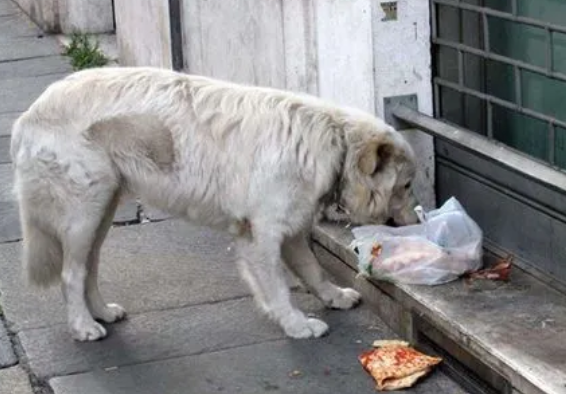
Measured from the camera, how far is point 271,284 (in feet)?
19.5

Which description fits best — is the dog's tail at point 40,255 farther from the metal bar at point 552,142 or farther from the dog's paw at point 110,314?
the metal bar at point 552,142

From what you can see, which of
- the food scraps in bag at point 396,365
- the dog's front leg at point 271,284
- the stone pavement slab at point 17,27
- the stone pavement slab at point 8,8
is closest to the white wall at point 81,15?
the stone pavement slab at point 17,27

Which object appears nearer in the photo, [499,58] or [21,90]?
[499,58]

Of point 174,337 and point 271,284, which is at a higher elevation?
point 271,284

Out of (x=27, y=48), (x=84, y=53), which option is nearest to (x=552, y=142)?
(x=84, y=53)

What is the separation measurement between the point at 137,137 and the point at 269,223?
0.68m

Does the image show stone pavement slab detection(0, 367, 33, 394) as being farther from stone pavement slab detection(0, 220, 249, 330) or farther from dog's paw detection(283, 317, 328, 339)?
dog's paw detection(283, 317, 328, 339)

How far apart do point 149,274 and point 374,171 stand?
163 cm

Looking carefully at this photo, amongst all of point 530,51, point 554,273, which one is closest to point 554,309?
point 554,273

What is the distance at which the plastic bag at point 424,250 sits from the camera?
598 cm

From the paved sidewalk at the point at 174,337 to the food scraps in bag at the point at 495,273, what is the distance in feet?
1.48

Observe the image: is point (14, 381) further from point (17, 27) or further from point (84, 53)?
point (17, 27)

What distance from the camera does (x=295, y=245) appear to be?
626cm

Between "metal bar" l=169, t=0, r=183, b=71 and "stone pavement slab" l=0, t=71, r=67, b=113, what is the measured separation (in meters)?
1.68
